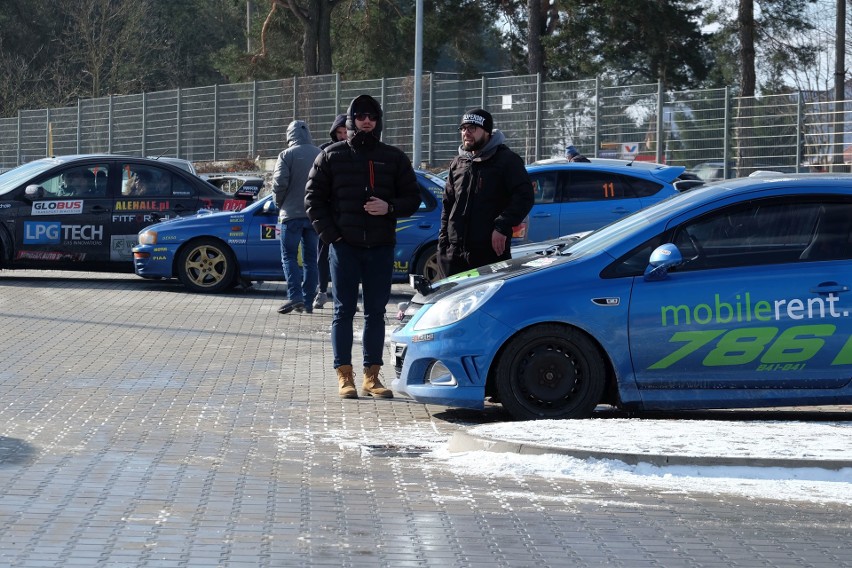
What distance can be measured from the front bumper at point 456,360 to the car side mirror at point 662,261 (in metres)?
0.89

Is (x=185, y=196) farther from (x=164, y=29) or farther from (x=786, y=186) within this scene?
(x=164, y=29)

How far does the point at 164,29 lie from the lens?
67.8 meters

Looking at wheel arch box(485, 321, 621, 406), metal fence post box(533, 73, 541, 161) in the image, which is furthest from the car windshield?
metal fence post box(533, 73, 541, 161)

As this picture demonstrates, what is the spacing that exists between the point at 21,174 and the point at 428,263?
576 cm

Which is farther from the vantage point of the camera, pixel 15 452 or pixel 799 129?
pixel 799 129

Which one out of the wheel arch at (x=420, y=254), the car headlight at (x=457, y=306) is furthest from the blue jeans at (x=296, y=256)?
the car headlight at (x=457, y=306)

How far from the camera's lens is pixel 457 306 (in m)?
8.31

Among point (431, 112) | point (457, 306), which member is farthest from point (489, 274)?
point (431, 112)

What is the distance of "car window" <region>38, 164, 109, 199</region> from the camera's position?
17.5 meters

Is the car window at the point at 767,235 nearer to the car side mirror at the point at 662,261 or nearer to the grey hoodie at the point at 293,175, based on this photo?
the car side mirror at the point at 662,261

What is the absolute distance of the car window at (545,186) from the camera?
56.5 ft

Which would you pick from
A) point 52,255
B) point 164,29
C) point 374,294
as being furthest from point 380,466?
point 164,29

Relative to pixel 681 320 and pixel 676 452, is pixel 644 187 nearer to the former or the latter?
pixel 681 320

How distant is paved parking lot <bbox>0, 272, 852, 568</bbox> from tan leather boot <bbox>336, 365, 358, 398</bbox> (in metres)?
0.10
